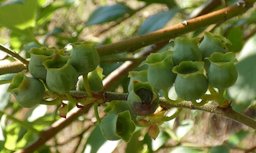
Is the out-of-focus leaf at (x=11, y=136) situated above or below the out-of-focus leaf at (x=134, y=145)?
above

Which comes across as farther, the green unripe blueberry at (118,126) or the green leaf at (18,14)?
the green leaf at (18,14)

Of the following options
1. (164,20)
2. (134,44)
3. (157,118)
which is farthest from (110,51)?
(164,20)

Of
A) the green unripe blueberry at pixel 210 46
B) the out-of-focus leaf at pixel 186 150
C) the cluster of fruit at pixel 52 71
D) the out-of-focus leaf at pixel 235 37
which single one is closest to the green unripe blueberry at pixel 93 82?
the cluster of fruit at pixel 52 71

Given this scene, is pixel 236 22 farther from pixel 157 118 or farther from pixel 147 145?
pixel 157 118

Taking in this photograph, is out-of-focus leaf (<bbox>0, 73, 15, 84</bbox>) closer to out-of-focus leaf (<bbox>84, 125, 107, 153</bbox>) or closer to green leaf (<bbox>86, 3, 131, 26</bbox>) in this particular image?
out-of-focus leaf (<bbox>84, 125, 107, 153</bbox>)

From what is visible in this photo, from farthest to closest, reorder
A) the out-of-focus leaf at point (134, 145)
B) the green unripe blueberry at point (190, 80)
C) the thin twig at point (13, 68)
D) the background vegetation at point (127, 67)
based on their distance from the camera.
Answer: the out-of-focus leaf at point (134, 145), the background vegetation at point (127, 67), the thin twig at point (13, 68), the green unripe blueberry at point (190, 80)

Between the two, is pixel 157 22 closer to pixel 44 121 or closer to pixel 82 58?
pixel 44 121

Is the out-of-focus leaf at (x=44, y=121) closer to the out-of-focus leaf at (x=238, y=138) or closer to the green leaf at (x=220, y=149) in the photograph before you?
Answer: the green leaf at (x=220, y=149)

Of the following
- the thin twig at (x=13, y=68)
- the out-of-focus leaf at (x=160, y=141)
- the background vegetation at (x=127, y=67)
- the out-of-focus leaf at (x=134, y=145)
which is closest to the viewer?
the thin twig at (x=13, y=68)
